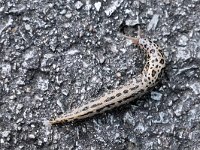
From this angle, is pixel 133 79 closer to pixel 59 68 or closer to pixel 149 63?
pixel 149 63

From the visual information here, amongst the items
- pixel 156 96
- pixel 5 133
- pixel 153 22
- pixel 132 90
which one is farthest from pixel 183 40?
pixel 5 133

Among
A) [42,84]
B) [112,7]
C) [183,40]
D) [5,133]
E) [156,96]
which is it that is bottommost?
[5,133]

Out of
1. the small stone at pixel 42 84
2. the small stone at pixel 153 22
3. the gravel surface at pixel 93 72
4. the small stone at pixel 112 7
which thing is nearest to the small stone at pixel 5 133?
the gravel surface at pixel 93 72

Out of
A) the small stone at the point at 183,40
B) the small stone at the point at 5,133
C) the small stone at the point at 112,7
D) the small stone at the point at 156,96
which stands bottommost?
the small stone at the point at 5,133

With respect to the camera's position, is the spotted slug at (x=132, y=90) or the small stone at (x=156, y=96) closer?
the spotted slug at (x=132, y=90)

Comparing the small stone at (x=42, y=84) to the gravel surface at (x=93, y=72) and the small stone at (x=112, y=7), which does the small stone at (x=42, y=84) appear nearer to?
the gravel surface at (x=93, y=72)

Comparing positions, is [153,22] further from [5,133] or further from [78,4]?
[5,133]

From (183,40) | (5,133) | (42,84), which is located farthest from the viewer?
(183,40)

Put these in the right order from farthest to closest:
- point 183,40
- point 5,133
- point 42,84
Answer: point 183,40 < point 42,84 < point 5,133
